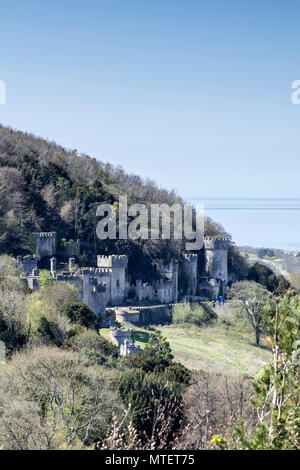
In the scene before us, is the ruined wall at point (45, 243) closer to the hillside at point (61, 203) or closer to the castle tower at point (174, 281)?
the hillside at point (61, 203)

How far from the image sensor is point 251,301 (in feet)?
121

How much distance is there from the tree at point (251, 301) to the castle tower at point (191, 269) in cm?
268

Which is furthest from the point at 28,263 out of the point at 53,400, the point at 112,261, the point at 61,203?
the point at 53,400

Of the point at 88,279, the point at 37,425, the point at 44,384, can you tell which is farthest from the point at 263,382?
the point at 88,279

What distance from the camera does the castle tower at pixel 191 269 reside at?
137 ft

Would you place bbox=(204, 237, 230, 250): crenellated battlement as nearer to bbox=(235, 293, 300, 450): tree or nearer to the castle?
the castle

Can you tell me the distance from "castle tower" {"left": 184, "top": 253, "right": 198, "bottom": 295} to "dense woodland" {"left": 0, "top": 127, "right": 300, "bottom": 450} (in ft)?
3.58

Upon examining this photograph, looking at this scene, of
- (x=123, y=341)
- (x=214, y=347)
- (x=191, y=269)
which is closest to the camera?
(x=123, y=341)

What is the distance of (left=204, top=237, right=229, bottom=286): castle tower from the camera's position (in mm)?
44438

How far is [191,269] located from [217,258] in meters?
3.33

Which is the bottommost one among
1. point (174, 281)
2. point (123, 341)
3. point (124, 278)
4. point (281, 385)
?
point (123, 341)

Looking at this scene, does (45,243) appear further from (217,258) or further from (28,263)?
(217,258)

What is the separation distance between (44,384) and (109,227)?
2454 centimetres

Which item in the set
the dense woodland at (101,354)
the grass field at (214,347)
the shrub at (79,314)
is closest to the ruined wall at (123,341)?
the grass field at (214,347)
